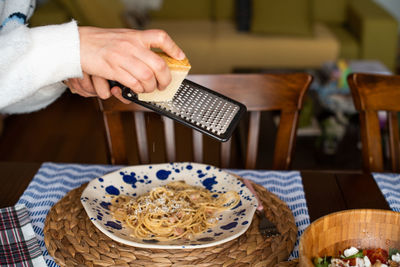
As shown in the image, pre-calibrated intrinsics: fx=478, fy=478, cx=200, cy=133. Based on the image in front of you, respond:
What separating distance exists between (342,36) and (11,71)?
320cm

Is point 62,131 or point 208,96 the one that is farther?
point 62,131

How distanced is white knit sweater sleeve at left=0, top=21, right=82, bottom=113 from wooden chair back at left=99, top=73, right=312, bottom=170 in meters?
0.51

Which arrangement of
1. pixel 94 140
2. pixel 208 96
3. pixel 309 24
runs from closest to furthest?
pixel 208 96, pixel 94 140, pixel 309 24

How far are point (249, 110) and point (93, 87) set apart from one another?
0.47 meters

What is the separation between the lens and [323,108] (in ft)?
8.09

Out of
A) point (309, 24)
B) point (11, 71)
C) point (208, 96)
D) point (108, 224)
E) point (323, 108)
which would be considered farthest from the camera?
point (309, 24)

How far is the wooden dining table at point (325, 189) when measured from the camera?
958mm

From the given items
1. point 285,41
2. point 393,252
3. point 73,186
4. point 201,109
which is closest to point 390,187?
point 393,252

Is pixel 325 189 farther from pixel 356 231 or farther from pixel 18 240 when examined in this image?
pixel 18 240

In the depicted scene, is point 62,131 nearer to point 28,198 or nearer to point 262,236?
point 28,198

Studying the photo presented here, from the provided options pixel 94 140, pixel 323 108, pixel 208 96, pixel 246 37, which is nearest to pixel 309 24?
pixel 246 37

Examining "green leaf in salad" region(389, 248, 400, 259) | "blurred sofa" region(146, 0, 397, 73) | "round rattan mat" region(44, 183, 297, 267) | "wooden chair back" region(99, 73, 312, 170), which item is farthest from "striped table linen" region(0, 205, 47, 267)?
"blurred sofa" region(146, 0, 397, 73)

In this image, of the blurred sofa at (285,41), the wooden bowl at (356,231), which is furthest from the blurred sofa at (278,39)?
the wooden bowl at (356,231)

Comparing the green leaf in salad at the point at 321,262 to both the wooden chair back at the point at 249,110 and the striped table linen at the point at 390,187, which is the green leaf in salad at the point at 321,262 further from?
the wooden chair back at the point at 249,110
